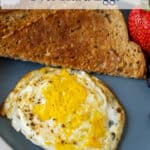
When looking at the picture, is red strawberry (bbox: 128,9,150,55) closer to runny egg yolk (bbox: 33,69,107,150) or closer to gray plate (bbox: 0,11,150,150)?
gray plate (bbox: 0,11,150,150)

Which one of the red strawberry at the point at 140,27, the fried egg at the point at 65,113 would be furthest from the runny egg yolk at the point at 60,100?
the red strawberry at the point at 140,27

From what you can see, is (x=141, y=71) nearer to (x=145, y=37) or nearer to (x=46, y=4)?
(x=145, y=37)

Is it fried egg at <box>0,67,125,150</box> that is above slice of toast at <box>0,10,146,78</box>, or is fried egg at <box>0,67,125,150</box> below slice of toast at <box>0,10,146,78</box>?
below

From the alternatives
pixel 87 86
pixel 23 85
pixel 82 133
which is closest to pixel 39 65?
pixel 23 85

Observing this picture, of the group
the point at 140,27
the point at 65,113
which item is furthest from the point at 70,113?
the point at 140,27

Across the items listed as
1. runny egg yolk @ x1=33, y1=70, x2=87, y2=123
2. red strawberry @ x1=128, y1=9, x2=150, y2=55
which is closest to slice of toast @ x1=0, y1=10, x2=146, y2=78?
red strawberry @ x1=128, y1=9, x2=150, y2=55

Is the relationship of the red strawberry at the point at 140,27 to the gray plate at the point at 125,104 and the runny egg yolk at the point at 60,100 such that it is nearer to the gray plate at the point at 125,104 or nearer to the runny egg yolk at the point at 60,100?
the gray plate at the point at 125,104

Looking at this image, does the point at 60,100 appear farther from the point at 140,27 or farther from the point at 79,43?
the point at 140,27
